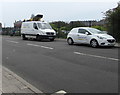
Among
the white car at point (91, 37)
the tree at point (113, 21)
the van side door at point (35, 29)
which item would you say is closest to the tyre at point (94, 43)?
the white car at point (91, 37)

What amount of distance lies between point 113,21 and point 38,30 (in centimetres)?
940

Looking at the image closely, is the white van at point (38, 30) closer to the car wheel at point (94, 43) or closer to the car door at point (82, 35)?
the car door at point (82, 35)

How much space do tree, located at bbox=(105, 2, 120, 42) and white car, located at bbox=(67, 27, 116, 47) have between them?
8.60 ft

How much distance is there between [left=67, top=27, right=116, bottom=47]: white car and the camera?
15.5m

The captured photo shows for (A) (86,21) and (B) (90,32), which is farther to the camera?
(A) (86,21)

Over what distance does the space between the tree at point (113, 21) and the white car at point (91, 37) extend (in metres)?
2.62

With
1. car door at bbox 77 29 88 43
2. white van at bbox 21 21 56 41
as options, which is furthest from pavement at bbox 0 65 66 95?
white van at bbox 21 21 56 41

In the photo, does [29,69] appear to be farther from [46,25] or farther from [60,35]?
[60,35]

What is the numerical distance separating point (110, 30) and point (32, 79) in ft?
45.3

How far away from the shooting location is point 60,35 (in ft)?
93.5

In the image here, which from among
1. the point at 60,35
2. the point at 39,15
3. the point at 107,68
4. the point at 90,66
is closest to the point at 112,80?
the point at 107,68

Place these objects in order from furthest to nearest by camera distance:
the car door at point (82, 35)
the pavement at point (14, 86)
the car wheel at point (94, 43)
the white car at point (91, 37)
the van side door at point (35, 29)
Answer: the van side door at point (35, 29), the car door at point (82, 35), the car wheel at point (94, 43), the white car at point (91, 37), the pavement at point (14, 86)

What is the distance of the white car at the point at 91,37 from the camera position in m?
15.5

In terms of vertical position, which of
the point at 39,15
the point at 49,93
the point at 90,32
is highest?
the point at 39,15
